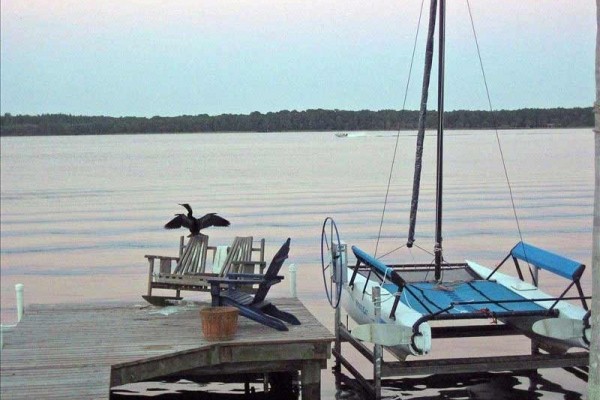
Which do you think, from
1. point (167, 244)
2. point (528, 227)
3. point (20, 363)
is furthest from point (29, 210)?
point (20, 363)

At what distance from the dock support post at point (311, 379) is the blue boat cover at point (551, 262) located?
3107 millimetres

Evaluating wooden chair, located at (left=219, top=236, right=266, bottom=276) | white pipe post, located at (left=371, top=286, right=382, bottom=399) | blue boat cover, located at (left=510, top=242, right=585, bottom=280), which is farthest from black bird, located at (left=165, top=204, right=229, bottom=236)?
blue boat cover, located at (left=510, top=242, right=585, bottom=280)

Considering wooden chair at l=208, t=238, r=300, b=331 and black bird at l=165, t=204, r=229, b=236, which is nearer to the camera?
wooden chair at l=208, t=238, r=300, b=331

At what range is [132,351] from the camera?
8.45m

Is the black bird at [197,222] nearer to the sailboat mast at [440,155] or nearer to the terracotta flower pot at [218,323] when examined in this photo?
the terracotta flower pot at [218,323]

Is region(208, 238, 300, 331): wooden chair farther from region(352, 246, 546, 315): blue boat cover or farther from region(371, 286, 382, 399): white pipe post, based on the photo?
region(352, 246, 546, 315): blue boat cover

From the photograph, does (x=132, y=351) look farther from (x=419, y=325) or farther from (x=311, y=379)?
(x=419, y=325)

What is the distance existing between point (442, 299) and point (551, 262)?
55.9 inches

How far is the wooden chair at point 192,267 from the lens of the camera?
10602 mm

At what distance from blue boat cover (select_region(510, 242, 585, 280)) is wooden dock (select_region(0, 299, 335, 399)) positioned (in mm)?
2946

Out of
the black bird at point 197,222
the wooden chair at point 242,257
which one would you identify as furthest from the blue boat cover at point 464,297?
the black bird at point 197,222

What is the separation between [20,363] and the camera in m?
8.01

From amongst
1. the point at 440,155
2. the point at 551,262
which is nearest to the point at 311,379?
the point at 551,262

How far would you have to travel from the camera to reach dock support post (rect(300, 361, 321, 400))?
9070 millimetres
